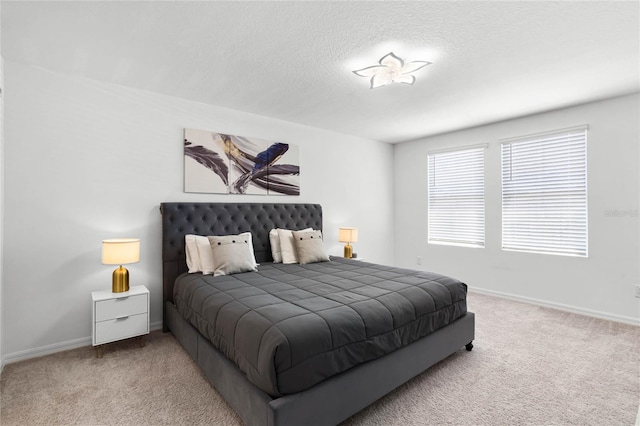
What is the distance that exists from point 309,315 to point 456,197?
4.07m

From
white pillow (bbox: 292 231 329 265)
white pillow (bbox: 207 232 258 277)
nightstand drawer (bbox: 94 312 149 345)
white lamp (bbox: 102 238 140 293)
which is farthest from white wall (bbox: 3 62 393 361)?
white pillow (bbox: 292 231 329 265)

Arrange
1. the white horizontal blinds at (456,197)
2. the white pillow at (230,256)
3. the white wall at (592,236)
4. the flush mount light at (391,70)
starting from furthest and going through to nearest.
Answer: the white horizontal blinds at (456,197) → the white wall at (592,236) → the white pillow at (230,256) → the flush mount light at (391,70)

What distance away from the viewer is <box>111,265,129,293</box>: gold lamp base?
2.83 meters

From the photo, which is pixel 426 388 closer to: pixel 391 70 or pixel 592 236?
pixel 391 70

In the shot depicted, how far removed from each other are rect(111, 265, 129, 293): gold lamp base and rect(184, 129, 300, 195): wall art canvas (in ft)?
3.61

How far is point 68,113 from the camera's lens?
292 centimetres

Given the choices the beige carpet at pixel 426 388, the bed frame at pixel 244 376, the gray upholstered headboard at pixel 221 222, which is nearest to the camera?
the bed frame at pixel 244 376

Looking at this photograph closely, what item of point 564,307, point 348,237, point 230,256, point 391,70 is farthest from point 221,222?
point 564,307

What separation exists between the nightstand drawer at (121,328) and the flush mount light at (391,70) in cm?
295

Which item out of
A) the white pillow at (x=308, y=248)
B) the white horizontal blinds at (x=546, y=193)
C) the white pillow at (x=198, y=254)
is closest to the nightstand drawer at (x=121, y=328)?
the white pillow at (x=198, y=254)

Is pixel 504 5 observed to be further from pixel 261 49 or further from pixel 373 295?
pixel 373 295

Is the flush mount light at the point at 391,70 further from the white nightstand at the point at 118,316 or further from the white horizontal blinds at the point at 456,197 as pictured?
the white nightstand at the point at 118,316

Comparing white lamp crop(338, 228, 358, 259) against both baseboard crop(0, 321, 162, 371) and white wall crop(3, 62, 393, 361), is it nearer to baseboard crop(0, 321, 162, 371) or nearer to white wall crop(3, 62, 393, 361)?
white wall crop(3, 62, 393, 361)

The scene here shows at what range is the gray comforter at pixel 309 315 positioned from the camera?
162cm
